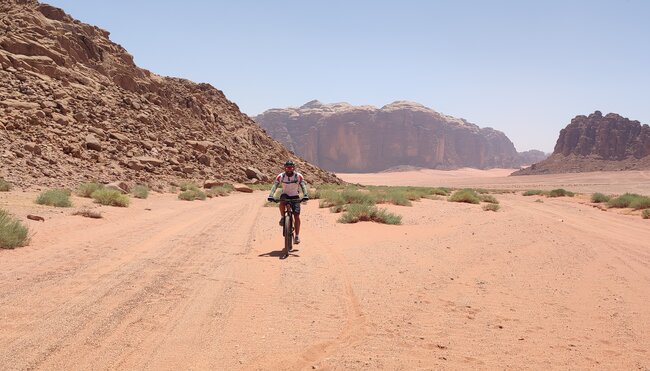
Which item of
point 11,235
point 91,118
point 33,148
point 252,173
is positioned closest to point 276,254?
point 11,235

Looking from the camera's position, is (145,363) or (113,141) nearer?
(145,363)

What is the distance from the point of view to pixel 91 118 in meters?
31.7

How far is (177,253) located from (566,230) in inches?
445

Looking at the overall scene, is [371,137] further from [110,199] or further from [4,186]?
[4,186]

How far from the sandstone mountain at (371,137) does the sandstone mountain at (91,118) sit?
108m

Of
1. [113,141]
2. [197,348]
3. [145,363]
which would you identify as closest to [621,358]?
[197,348]

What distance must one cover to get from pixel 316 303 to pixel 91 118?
30324 mm

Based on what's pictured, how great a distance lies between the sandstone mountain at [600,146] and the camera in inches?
4210

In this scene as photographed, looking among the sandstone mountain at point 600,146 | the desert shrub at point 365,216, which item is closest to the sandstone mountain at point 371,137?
the sandstone mountain at point 600,146

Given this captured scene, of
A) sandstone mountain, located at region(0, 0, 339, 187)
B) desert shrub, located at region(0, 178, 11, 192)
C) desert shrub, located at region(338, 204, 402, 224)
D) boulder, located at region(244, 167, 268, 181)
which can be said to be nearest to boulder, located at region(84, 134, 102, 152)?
sandstone mountain, located at region(0, 0, 339, 187)

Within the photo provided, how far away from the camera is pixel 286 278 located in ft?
23.9

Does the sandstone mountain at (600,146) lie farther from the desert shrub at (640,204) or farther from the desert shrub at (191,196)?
the desert shrub at (191,196)

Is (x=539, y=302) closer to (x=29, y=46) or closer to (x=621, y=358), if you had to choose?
(x=621, y=358)

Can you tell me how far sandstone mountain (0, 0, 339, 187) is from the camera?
82.7ft
